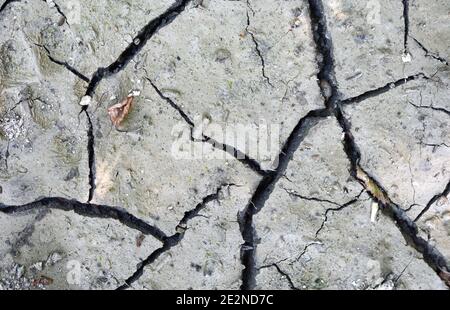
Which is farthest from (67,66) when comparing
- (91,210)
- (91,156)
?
(91,210)

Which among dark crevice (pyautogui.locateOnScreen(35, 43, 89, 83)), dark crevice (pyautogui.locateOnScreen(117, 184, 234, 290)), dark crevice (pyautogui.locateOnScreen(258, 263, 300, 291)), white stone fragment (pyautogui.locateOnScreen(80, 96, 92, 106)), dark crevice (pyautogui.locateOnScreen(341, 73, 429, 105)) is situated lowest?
dark crevice (pyautogui.locateOnScreen(258, 263, 300, 291))

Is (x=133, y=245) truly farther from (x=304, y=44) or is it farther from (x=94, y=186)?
(x=304, y=44)

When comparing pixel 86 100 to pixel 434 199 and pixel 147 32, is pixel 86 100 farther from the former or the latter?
pixel 434 199

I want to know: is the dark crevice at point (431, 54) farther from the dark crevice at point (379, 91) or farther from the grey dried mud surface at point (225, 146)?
the dark crevice at point (379, 91)

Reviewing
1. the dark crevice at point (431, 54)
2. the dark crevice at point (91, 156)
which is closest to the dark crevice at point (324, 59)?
the dark crevice at point (431, 54)

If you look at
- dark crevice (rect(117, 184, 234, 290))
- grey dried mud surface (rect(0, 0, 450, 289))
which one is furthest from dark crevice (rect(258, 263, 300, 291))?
dark crevice (rect(117, 184, 234, 290))

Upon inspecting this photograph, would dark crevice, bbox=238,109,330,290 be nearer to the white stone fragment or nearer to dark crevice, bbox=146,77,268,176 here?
dark crevice, bbox=146,77,268,176
